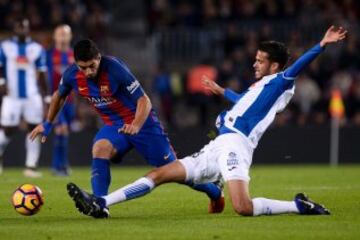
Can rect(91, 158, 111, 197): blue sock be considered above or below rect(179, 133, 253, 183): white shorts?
below

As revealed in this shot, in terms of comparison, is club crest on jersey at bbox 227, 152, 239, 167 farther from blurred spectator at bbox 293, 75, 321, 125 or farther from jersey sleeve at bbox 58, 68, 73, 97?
blurred spectator at bbox 293, 75, 321, 125

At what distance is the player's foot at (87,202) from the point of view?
371 inches

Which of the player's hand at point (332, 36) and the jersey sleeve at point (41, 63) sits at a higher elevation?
the player's hand at point (332, 36)

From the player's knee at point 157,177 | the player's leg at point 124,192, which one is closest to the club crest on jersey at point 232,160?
the player's leg at point 124,192

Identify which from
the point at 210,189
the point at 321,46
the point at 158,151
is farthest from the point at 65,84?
→ the point at 321,46

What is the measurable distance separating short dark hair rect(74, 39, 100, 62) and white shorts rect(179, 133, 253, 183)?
4.45ft

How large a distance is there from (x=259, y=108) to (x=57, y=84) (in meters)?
8.12

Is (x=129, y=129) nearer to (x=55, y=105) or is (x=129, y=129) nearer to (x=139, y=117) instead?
(x=139, y=117)

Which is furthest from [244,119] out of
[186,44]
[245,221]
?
[186,44]

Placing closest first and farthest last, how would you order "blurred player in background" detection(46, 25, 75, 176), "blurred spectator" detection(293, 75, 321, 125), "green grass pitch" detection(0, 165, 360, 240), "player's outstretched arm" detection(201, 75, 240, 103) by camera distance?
1. "green grass pitch" detection(0, 165, 360, 240)
2. "player's outstretched arm" detection(201, 75, 240, 103)
3. "blurred player in background" detection(46, 25, 75, 176)
4. "blurred spectator" detection(293, 75, 321, 125)

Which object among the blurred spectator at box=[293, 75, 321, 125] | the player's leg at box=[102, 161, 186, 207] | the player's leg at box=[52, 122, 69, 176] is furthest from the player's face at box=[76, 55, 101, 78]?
the blurred spectator at box=[293, 75, 321, 125]

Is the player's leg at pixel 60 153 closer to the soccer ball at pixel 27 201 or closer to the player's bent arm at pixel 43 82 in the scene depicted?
the player's bent arm at pixel 43 82

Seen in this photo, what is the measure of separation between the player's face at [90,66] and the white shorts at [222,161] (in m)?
1.23

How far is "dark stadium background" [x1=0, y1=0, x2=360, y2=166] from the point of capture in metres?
22.0
